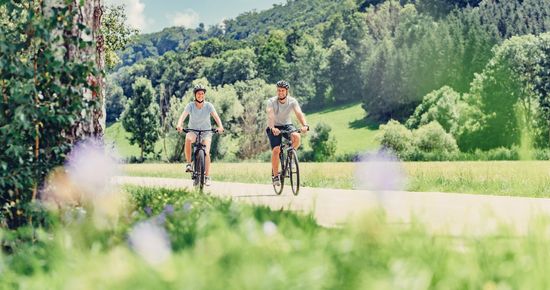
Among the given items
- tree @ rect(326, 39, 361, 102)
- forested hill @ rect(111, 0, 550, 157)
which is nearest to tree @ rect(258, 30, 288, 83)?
forested hill @ rect(111, 0, 550, 157)

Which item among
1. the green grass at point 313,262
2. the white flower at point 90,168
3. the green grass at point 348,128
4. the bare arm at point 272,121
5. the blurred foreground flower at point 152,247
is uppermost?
the green grass at point 348,128

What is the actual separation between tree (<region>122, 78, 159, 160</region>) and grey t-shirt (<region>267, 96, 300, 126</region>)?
5757 cm

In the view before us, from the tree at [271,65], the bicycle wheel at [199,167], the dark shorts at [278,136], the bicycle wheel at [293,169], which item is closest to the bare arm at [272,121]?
the dark shorts at [278,136]

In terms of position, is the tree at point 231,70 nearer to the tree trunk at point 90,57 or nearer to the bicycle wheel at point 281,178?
the bicycle wheel at point 281,178

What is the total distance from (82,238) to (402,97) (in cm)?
9611

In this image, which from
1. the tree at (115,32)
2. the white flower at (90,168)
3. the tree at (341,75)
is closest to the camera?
the white flower at (90,168)

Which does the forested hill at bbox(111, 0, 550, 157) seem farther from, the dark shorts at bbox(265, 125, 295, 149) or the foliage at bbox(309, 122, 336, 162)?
the dark shorts at bbox(265, 125, 295, 149)

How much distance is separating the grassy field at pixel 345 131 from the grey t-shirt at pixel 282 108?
72.6 metres

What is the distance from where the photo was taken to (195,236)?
447cm

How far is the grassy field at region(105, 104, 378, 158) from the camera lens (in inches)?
3607

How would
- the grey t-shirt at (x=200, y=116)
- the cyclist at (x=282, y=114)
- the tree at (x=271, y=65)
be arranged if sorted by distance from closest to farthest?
1. the cyclist at (x=282, y=114)
2. the grey t-shirt at (x=200, y=116)
3. the tree at (x=271, y=65)

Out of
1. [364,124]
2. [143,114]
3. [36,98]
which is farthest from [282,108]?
[364,124]

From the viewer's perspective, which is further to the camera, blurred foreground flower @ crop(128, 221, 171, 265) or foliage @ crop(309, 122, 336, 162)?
foliage @ crop(309, 122, 336, 162)

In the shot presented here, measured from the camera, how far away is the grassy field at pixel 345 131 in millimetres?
91625
